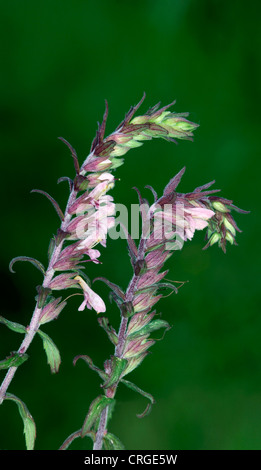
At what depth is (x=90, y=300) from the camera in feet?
2.42

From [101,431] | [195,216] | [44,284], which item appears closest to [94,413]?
[101,431]

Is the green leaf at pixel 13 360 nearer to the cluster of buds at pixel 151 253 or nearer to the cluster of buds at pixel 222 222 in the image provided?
the cluster of buds at pixel 151 253

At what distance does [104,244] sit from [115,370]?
0.16m

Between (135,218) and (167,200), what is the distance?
0.19ft

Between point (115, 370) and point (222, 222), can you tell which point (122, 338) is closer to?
point (115, 370)

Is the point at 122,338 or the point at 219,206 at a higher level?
the point at 219,206

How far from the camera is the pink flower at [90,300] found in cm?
73

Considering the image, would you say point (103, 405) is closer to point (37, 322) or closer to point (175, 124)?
point (37, 322)

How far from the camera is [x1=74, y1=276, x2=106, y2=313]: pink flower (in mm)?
730

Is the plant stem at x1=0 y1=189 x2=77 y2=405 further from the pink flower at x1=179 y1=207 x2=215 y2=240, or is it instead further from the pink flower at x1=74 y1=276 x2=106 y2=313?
the pink flower at x1=179 y1=207 x2=215 y2=240

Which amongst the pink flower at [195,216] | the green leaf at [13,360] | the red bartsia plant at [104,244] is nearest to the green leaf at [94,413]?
the red bartsia plant at [104,244]

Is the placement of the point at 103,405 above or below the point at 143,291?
below

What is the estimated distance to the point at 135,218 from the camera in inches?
29.7
